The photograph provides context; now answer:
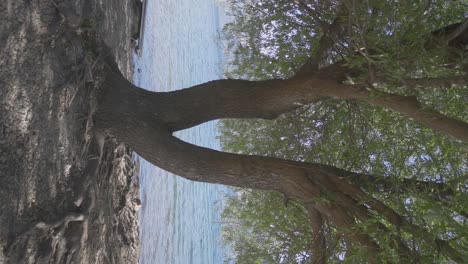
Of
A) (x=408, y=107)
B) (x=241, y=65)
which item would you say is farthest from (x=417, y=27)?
(x=241, y=65)

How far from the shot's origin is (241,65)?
574 cm

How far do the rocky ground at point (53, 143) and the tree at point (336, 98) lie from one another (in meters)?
0.26

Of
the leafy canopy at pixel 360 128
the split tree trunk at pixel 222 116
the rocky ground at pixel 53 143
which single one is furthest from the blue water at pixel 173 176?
the split tree trunk at pixel 222 116

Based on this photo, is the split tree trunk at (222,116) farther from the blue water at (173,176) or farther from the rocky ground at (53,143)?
the blue water at (173,176)

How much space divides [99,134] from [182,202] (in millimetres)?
5227

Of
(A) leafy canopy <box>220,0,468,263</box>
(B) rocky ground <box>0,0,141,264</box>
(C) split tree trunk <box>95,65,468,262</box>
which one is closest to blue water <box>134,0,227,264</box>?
(A) leafy canopy <box>220,0,468,263</box>

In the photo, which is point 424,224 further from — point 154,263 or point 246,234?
point 154,263

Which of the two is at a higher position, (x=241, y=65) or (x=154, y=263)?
(x=241, y=65)

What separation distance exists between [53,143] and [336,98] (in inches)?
72.6

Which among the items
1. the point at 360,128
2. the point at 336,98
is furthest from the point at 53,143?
the point at 360,128

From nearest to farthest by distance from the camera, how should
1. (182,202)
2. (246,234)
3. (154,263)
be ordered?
1. (246,234)
2. (154,263)
3. (182,202)

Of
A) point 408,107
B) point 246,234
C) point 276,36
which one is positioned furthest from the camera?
point 246,234

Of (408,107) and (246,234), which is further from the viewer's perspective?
(246,234)

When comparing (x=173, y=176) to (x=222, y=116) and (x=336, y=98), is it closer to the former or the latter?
(x=222, y=116)
